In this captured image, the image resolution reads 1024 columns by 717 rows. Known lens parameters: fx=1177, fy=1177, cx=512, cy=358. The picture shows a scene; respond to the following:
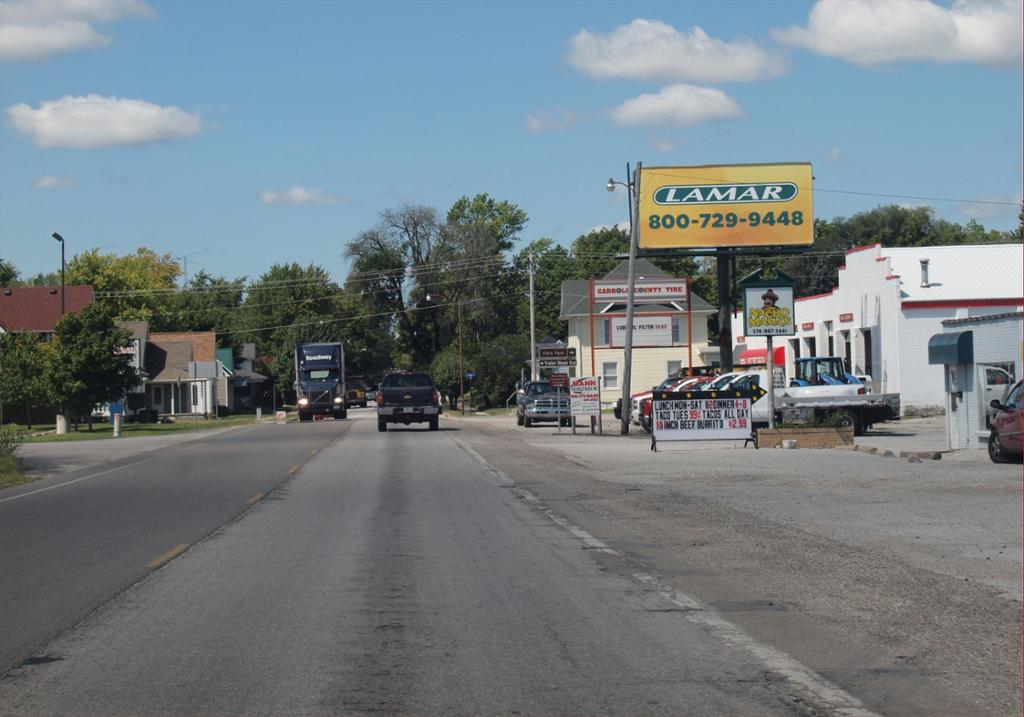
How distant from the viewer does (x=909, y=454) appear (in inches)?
993

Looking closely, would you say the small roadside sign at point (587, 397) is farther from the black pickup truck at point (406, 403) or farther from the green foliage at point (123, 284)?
the green foliage at point (123, 284)

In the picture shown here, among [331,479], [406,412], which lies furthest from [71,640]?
[406,412]

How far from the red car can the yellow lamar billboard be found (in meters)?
25.5

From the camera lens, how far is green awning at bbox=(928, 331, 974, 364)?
25594mm

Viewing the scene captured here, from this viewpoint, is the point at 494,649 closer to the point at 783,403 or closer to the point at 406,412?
the point at 783,403

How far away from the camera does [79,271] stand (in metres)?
104

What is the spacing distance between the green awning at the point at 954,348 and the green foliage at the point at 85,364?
39.8 meters

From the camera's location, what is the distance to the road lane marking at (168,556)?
1190 centimetres

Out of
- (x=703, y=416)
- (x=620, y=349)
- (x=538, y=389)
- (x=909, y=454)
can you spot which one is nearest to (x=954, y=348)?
(x=909, y=454)

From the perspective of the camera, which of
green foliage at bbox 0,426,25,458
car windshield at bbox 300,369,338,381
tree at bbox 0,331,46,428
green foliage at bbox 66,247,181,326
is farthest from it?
green foliage at bbox 66,247,181,326

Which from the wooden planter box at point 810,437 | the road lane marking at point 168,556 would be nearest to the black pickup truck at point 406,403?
the wooden planter box at point 810,437

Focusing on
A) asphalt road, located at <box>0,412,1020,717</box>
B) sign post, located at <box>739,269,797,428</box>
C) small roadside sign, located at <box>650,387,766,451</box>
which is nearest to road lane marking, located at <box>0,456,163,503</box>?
asphalt road, located at <box>0,412,1020,717</box>

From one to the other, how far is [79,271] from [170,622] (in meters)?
102

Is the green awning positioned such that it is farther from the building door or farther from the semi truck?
the semi truck
